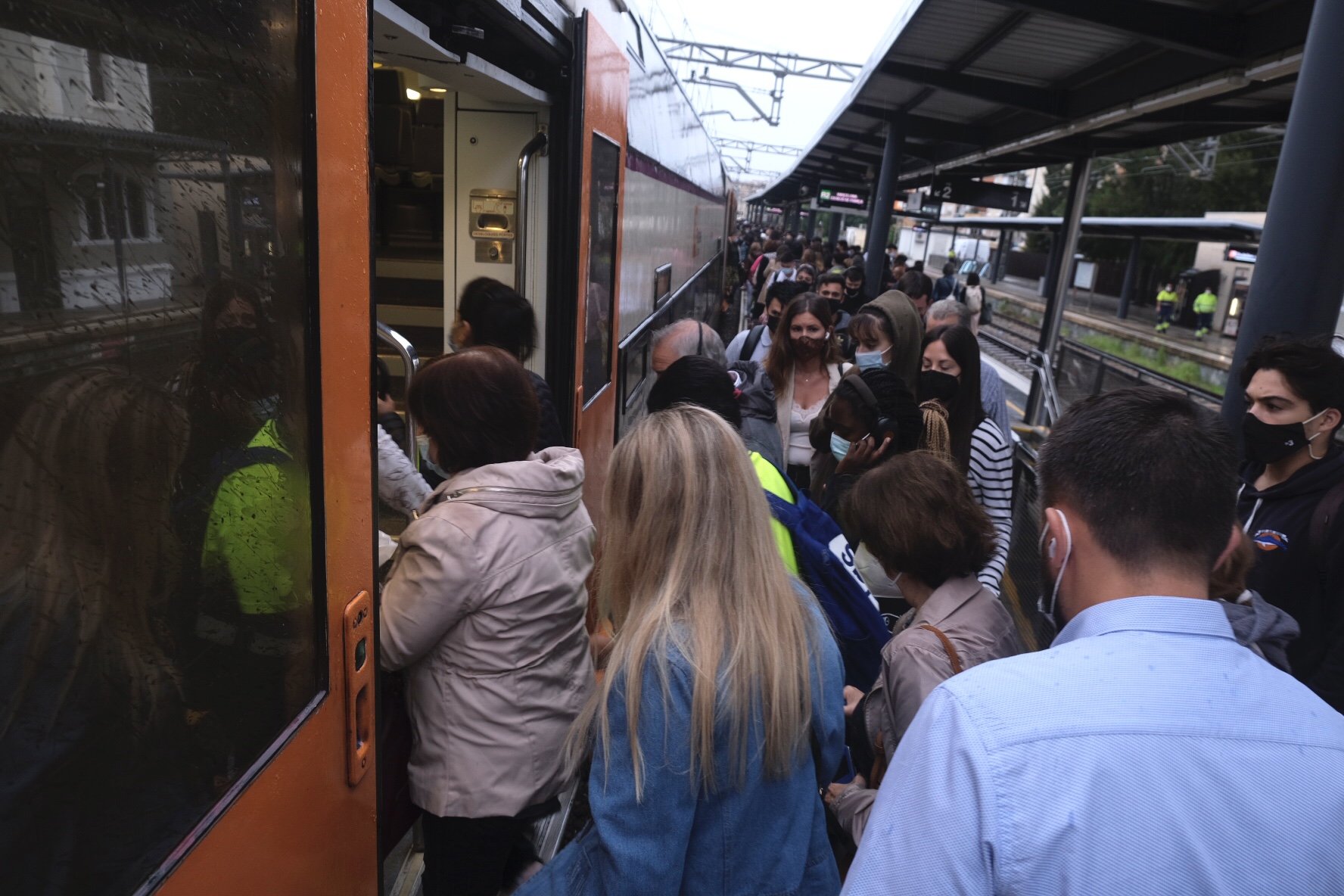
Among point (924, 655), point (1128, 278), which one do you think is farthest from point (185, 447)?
point (1128, 278)

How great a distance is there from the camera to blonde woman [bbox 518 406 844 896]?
1.45 m

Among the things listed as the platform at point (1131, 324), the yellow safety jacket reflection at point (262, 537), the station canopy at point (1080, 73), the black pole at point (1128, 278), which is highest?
the station canopy at point (1080, 73)

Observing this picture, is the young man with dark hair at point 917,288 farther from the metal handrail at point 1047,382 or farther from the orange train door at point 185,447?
the orange train door at point 185,447

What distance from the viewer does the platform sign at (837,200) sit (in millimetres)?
20016

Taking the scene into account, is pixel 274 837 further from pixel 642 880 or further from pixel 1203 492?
pixel 1203 492

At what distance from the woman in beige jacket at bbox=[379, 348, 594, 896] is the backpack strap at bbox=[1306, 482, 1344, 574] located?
7.08ft

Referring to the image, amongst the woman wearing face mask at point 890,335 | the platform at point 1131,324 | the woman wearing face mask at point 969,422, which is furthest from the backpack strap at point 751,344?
the platform at point 1131,324

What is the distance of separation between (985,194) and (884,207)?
6.62 feet

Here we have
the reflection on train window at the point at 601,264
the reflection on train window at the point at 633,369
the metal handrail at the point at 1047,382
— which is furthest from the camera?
the metal handrail at the point at 1047,382

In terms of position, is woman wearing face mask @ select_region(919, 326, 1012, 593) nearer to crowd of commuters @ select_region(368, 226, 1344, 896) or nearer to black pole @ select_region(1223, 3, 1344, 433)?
crowd of commuters @ select_region(368, 226, 1344, 896)

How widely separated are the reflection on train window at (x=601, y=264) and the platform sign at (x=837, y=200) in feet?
54.7

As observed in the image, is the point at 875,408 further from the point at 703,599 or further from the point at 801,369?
the point at 703,599

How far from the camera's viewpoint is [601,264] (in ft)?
13.0

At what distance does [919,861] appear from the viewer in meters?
1.09
